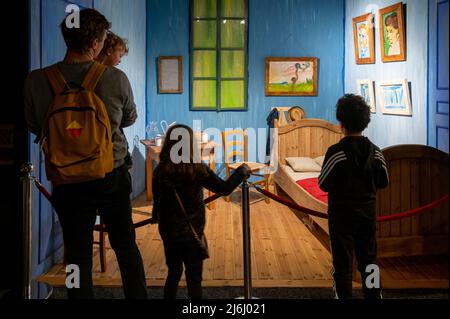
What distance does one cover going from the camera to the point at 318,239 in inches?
196

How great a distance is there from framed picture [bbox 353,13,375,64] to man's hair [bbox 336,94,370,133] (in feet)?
11.8

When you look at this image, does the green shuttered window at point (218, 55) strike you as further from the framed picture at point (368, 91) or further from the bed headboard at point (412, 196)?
the bed headboard at point (412, 196)

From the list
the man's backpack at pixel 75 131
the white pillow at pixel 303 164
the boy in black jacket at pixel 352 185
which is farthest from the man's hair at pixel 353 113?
the white pillow at pixel 303 164

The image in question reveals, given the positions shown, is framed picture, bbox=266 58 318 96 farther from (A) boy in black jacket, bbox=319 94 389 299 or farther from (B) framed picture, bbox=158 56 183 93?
(A) boy in black jacket, bbox=319 94 389 299

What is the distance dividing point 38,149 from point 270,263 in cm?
194

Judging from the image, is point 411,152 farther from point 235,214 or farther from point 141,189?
point 141,189

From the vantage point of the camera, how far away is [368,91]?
6.36 meters

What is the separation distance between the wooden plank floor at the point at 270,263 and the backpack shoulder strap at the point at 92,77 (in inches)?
68.8

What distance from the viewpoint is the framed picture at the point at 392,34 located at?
524 centimetres

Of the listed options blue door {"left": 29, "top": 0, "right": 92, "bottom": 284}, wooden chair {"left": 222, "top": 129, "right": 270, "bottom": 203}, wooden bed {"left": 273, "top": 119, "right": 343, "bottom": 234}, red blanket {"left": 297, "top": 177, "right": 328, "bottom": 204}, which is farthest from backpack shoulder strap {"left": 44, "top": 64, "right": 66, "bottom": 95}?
wooden bed {"left": 273, "top": 119, "right": 343, "bottom": 234}

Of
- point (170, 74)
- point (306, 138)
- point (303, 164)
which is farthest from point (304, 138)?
point (170, 74)

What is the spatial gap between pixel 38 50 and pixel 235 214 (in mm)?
3171

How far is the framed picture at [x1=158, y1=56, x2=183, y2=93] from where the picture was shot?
7.56 meters
